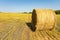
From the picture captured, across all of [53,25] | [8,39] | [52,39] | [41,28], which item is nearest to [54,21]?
[53,25]

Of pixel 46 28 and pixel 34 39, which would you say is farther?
pixel 46 28

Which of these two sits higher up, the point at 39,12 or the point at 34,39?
the point at 39,12

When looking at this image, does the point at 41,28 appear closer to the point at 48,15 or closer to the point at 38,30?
the point at 38,30

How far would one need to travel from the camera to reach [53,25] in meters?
12.6

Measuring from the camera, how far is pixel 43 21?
12.2m

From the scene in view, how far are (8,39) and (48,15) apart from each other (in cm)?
457

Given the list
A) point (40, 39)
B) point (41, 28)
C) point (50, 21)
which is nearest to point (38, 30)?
point (41, 28)

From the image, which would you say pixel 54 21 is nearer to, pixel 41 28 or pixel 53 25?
pixel 53 25

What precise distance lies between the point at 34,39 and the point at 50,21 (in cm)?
374

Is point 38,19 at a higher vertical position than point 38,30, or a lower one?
higher

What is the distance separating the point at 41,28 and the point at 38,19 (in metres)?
0.77

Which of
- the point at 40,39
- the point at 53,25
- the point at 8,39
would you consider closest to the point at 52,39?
the point at 40,39

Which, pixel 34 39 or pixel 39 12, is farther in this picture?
pixel 39 12

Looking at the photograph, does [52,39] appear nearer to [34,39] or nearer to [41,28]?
[34,39]
